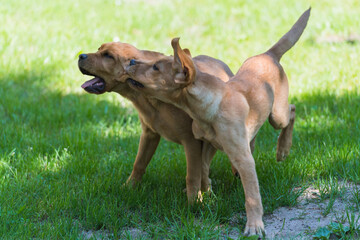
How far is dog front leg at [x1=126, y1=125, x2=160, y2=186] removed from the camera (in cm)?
475

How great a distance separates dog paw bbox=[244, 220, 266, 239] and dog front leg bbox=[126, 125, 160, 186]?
1.35m

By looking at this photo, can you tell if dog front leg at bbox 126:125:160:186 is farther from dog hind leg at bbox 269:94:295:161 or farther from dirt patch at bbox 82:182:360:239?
dog hind leg at bbox 269:94:295:161

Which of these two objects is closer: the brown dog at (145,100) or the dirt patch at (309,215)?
the dirt patch at (309,215)

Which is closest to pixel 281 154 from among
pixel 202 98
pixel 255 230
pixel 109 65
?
pixel 255 230

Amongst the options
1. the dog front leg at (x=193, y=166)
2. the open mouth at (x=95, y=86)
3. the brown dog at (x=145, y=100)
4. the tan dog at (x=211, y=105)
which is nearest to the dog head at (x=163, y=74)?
the tan dog at (x=211, y=105)

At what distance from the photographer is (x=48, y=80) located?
7.39 metres

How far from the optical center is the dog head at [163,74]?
3.71m

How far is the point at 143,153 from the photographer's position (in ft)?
15.8

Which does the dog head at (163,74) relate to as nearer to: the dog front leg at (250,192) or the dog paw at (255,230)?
the dog front leg at (250,192)

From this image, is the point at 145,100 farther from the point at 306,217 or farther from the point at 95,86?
the point at 306,217

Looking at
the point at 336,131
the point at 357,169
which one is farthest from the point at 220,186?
the point at 336,131

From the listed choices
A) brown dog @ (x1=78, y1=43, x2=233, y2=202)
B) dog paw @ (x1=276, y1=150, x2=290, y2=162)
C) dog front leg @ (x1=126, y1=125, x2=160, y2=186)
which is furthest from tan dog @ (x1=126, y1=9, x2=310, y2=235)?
dog paw @ (x1=276, y1=150, x2=290, y2=162)

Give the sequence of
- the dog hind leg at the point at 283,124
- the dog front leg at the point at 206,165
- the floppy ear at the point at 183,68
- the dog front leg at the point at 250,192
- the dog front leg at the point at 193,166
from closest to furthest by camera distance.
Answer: the floppy ear at the point at 183,68
the dog front leg at the point at 250,192
the dog front leg at the point at 193,166
the dog front leg at the point at 206,165
the dog hind leg at the point at 283,124

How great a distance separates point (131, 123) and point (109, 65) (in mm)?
2267
